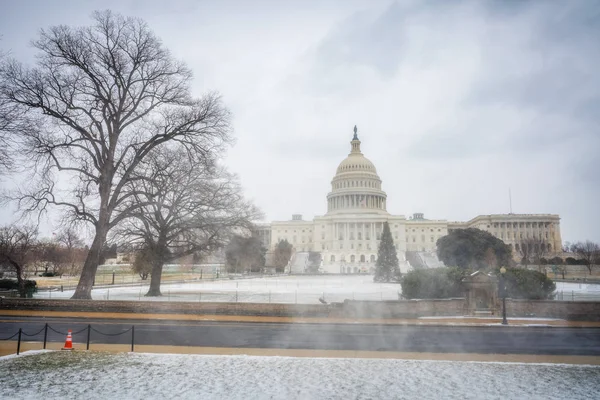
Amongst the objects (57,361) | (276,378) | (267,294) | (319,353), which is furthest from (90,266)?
(276,378)

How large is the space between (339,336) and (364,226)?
124 meters

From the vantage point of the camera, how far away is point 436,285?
2492 centimetres

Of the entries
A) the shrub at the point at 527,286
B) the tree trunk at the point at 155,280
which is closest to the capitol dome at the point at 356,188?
the tree trunk at the point at 155,280

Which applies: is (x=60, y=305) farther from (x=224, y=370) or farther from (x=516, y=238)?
(x=516, y=238)

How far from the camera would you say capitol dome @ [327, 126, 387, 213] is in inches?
5773

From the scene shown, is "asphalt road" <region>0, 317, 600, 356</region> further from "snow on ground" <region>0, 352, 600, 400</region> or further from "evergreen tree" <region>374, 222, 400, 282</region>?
"evergreen tree" <region>374, 222, 400, 282</region>

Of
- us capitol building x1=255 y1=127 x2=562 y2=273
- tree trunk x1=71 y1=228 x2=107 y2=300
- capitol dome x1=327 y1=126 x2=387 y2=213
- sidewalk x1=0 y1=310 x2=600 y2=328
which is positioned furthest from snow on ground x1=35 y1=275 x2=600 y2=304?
capitol dome x1=327 y1=126 x2=387 y2=213

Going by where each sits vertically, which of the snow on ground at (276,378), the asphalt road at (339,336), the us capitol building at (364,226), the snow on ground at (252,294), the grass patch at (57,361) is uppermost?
the us capitol building at (364,226)

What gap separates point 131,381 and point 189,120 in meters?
18.1

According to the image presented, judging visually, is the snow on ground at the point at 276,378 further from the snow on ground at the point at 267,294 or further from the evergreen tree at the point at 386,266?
the evergreen tree at the point at 386,266

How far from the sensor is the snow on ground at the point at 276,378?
923 centimetres

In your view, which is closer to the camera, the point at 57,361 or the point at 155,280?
the point at 57,361

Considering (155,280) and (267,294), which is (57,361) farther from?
(267,294)

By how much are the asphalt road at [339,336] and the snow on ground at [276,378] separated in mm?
2676
